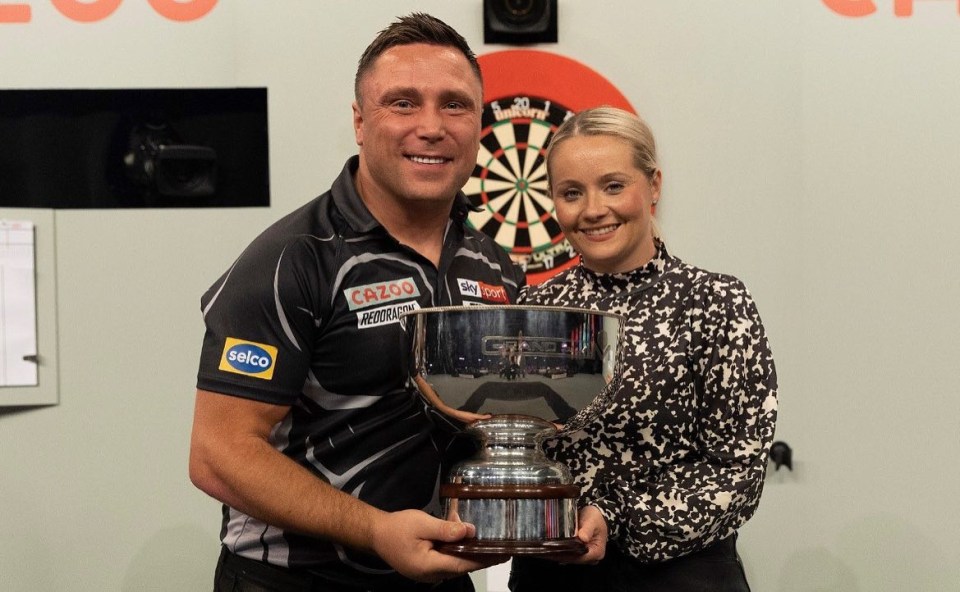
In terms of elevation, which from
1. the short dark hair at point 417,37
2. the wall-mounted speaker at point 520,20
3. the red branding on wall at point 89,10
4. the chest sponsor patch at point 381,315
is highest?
the red branding on wall at point 89,10

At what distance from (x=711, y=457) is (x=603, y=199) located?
433 millimetres

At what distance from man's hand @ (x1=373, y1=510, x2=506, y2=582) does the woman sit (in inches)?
9.9

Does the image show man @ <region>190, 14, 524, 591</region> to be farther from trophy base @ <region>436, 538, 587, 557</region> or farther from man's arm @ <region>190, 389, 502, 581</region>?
trophy base @ <region>436, 538, 587, 557</region>

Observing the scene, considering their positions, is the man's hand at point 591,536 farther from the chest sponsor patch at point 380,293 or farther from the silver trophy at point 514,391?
the chest sponsor patch at point 380,293

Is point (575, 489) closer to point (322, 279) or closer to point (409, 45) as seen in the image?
point (322, 279)

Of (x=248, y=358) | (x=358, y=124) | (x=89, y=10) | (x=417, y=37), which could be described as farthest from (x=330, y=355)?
(x=89, y=10)

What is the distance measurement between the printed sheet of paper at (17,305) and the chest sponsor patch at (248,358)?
5.31ft

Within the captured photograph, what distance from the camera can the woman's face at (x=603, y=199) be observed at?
1723mm

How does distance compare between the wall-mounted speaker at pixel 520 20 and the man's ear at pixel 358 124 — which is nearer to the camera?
the man's ear at pixel 358 124

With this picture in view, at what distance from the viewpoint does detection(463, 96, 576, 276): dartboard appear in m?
3.05

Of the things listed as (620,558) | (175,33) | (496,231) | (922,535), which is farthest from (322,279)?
(922,535)

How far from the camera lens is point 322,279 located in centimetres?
167

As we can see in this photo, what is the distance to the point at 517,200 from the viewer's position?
10.0ft

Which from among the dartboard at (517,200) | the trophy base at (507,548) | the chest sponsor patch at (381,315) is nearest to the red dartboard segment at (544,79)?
the dartboard at (517,200)
